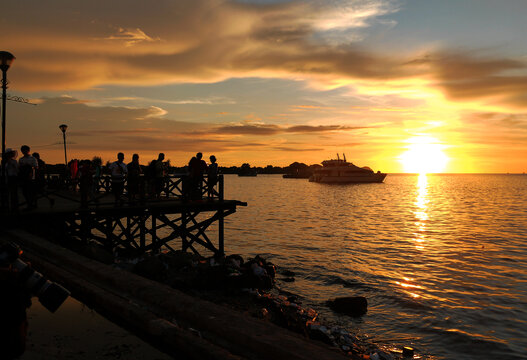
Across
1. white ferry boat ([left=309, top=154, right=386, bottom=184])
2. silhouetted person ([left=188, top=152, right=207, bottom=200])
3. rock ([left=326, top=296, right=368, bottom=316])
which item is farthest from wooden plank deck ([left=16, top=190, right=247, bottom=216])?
white ferry boat ([left=309, top=154, right=386, bottom=184])

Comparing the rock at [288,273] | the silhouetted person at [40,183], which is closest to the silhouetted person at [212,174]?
the rock at [288,273]

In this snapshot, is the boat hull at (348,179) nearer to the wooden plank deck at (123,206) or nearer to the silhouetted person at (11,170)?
the wooden plank deck at (123,206)

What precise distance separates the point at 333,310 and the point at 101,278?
325 inches

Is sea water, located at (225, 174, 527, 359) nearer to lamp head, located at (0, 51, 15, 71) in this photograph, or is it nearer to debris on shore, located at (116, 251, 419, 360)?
debris on shore, located at (116, 251, 419, 360)

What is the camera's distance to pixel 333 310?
1247cm

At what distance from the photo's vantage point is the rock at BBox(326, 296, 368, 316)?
12.2 metres

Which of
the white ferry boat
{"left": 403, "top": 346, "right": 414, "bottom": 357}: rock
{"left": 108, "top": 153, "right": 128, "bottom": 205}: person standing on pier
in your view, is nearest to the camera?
{"left": 403, "top": 346, "right": 414, "bottom": 357}: rock

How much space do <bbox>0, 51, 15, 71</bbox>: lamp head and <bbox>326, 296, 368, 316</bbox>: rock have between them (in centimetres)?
1389

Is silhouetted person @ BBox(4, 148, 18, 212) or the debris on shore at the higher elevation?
silhouetted person @ BBox(4, 148, 18, 212)

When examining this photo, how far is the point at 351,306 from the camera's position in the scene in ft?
40.3

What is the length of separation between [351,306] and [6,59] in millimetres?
14365

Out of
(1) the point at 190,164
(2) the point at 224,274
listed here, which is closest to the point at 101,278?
(2) the point at 224,274

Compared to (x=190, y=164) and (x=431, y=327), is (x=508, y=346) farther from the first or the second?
(x=190, y=164)

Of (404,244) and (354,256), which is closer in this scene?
(354,256)
